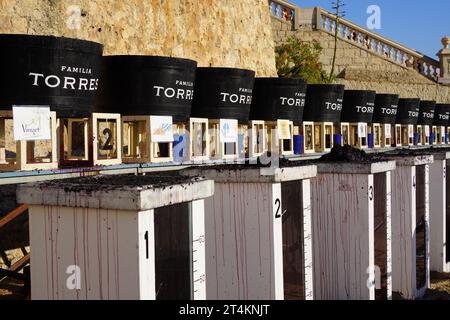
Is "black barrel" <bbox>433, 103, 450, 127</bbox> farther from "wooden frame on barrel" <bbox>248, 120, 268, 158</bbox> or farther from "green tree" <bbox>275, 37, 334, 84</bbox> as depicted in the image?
"wooden frame on barrel" <bbox>248, 120, 268, 158</bbox>

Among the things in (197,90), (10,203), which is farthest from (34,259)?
(10,203)

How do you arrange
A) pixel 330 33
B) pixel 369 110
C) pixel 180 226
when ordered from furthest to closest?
pixel 330 33, pixel 369 110, pixel 180 226

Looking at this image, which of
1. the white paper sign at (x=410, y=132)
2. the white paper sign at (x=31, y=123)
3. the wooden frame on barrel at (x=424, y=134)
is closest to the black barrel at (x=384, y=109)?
the white paper sign at (x=410, y=132)

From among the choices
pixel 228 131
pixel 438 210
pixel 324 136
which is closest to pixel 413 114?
pixel 438 210

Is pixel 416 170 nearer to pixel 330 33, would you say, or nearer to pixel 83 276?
pixel 83 276

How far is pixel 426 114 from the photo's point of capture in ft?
62.8

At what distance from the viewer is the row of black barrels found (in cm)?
572

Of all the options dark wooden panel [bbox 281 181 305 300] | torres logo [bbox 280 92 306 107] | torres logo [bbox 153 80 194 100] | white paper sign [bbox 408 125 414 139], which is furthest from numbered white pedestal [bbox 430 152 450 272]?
torres logo [bbox 153 80 194 100]

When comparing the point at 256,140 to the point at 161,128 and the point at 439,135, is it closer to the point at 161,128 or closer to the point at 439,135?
the point at 161,128

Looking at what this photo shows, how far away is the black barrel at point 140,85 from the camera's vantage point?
699cm

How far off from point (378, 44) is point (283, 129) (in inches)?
939

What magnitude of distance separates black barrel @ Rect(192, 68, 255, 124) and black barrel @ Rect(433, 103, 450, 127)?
45.7ft

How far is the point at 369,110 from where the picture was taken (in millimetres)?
13508
